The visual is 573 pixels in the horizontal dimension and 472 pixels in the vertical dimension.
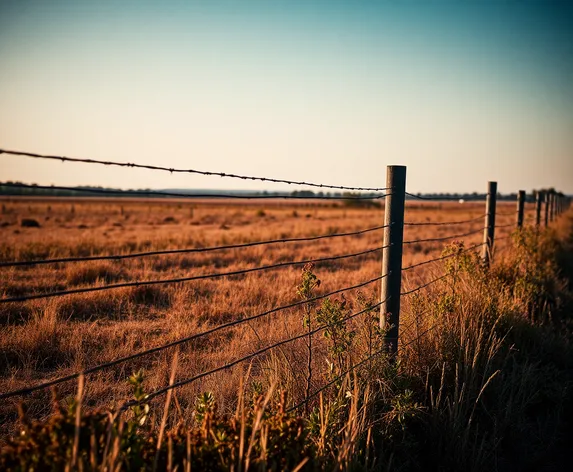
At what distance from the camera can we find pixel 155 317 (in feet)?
20.2

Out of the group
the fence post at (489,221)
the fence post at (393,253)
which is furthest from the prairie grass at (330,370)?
the fence post at (489,221)

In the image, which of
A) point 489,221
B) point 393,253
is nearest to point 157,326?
point 393,253

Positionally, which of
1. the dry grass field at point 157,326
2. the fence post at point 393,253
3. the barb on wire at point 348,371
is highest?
the fence post at point 393,253

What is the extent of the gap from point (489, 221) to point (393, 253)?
334cm

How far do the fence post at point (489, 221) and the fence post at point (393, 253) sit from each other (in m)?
2.95

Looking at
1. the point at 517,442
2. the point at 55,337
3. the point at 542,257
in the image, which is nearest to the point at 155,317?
the point at 55,337

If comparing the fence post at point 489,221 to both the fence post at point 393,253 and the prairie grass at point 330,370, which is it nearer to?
the prairie grass at point 330,370

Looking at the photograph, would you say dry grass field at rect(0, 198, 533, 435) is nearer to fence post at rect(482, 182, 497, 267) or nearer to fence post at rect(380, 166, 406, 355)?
fence post at rect(380, 166, 406, 355)

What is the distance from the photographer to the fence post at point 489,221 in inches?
216

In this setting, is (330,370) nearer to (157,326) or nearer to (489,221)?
(157,326)

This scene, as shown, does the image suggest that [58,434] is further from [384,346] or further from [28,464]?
[384,346]

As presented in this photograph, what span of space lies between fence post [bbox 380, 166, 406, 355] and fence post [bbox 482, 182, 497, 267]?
9.67 ft

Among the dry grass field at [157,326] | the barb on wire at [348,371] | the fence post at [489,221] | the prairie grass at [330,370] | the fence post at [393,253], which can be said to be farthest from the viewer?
the fence post at [489,221]

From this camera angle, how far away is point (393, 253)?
121 inches
